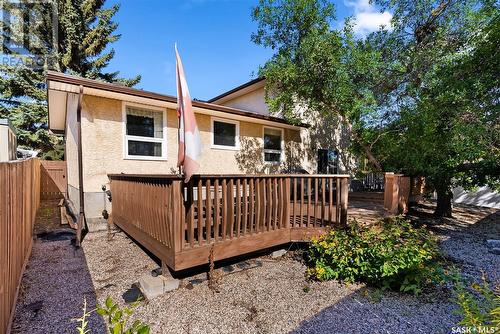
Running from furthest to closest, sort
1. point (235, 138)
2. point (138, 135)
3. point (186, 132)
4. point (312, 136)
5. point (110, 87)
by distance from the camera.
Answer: point (312, 136) → point (235, 138) → point (138, 135) → point (110, 87) → point (186, 132)

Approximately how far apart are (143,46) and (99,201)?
8.38 m

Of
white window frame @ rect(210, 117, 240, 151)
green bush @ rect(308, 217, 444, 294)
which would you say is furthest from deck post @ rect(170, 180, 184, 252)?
white window frame @ rect(210, 117, 240, 151)

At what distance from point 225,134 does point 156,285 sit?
614cm

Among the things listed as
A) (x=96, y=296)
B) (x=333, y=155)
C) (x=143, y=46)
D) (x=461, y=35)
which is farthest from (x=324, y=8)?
(x=96, y=296)

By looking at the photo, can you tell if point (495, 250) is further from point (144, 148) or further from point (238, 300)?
point (144, 148)

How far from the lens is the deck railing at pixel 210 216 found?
3.23m

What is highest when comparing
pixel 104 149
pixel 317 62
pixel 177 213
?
pixel 317 62

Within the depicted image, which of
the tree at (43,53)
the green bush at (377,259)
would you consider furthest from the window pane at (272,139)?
the tree at (43,53)

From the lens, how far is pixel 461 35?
25.6 ft

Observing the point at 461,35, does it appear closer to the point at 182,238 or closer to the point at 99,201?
the point at 182,238

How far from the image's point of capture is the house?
6145mm

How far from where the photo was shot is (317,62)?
25.3 feet

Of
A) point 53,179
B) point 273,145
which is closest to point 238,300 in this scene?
point 273,145

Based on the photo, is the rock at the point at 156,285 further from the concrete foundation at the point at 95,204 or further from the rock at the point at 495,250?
the rock at the point at 495,250
